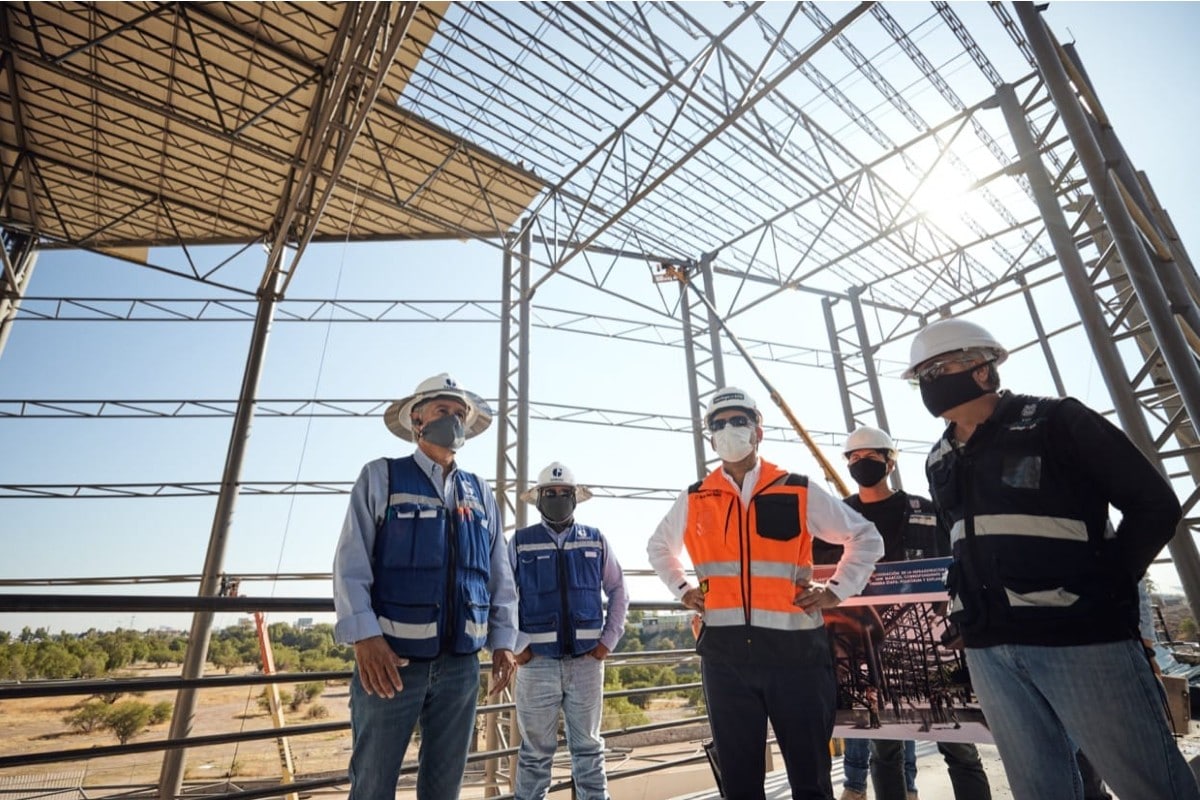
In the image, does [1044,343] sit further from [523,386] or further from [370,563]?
[370,563]

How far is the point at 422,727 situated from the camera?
2385 mm

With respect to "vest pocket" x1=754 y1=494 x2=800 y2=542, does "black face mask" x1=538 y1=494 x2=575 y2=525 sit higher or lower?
higher

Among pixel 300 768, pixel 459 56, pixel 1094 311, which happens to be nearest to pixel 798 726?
pixel 1094 311

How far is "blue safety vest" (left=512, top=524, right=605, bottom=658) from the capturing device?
3.62 meters

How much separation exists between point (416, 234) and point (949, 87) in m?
11.4

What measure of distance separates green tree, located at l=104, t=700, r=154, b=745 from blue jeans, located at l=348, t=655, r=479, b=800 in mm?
30253

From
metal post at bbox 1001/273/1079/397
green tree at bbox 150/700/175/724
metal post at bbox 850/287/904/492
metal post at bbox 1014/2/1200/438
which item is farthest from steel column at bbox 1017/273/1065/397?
green tree at bbox 150/700/175/724

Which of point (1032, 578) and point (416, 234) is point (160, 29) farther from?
point (1032, 578)

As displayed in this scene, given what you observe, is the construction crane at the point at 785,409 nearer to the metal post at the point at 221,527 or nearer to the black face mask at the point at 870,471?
the black face mask at the point at 870,471

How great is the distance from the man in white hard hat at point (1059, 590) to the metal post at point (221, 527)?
9956 millimetres

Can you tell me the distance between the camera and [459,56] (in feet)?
30.6

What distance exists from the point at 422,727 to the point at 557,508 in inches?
78.7

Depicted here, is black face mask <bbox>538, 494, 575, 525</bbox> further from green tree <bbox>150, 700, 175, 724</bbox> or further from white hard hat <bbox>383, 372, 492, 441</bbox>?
green tree <bbox>150, 700, 175, 724</bbox>

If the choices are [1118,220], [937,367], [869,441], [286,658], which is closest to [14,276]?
[869,441]
